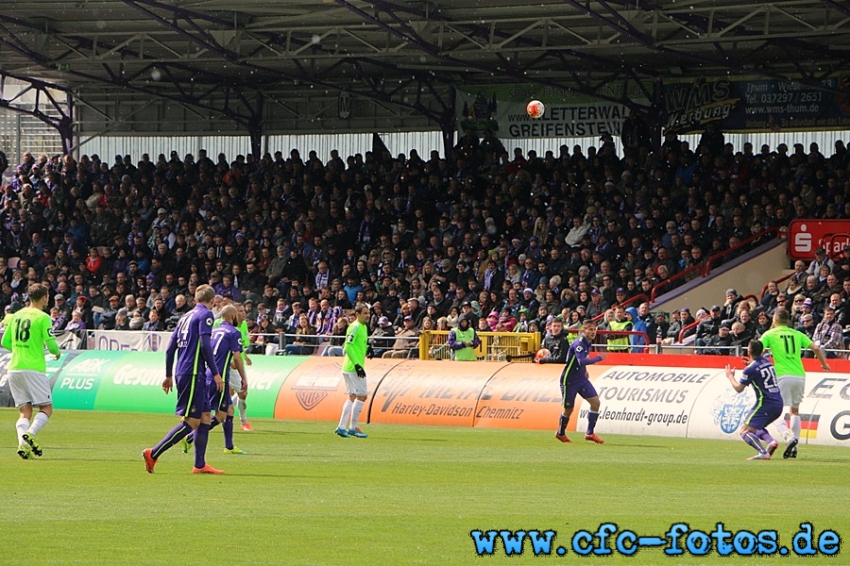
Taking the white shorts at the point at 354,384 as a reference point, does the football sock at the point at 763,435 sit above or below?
below

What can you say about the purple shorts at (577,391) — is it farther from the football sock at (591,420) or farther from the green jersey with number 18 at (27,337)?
the green jersey with number 18 at (27,337)

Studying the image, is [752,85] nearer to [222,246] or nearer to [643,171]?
[643,171]

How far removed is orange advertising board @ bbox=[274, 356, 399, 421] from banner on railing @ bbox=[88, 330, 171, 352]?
4.81 metres

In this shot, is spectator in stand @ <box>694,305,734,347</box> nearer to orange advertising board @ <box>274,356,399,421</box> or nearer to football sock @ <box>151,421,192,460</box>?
orange advertising board @ <box>274,356,399,421</box>

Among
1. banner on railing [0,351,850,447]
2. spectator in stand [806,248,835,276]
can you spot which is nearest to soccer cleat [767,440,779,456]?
banner on railing [0,351,850,447]

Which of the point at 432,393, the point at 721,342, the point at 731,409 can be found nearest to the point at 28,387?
the point at 432,393

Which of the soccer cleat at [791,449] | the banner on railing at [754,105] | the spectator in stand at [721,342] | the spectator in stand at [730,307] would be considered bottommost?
the soccer cleat at [791,449]

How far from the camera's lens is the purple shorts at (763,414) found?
18906mm

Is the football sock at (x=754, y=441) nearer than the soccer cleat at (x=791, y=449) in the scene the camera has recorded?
Yes

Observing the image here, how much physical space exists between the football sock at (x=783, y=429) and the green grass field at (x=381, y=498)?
15.1 inches

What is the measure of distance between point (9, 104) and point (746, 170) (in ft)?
78.8

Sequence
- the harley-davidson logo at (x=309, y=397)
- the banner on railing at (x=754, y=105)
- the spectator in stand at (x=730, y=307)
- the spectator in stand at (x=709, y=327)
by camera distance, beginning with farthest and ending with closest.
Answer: the banner on railing at (x=754, y=105) → the harley-davidson logo at (x=309, y=397) → the spectator in stand at (x=730, y=307) → the spectator in stand at (x=709, y=327)

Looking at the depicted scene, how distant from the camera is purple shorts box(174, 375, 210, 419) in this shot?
15.1 metres

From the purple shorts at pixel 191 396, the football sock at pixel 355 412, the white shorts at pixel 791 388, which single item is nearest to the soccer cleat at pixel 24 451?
the purple shorts at pixel 191 396
